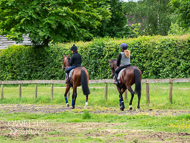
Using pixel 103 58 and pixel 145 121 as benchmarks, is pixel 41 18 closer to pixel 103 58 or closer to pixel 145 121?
pixel 103 58

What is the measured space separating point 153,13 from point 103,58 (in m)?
24.4

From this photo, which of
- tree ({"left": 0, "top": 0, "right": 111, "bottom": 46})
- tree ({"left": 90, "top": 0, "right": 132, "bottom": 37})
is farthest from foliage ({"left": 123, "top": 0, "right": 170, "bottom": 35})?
tree ({"left": 0, "top": 0, "right": 111, "bottom": 46})

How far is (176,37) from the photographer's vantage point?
21.2 metres

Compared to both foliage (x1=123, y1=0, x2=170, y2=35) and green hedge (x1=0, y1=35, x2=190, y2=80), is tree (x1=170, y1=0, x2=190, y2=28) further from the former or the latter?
foliage (x1=123, y1=0, x2=170, y2=35)

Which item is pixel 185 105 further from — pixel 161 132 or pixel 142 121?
pixel 161 132

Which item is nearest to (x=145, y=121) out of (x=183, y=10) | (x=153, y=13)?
(x=183, y=10)

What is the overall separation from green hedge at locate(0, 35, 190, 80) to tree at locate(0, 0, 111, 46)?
1.78m

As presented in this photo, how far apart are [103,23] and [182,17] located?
10.8 m

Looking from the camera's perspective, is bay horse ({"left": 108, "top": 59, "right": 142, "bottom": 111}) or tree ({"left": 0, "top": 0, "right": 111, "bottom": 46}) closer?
bay horse ({"left": 108, "top": 59, "right": 142, "bottom": 111})

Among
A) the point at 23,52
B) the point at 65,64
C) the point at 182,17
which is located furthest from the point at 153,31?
the point at 65,64

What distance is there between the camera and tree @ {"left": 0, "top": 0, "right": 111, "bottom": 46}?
87.0 feet

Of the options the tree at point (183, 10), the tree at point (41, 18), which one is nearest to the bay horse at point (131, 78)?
the tree at point (183, 10)

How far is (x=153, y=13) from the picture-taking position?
46.0m

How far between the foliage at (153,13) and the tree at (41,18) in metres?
17.4
